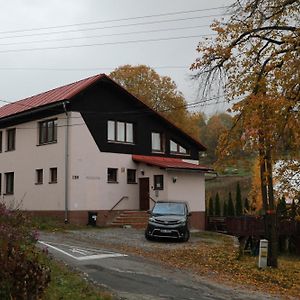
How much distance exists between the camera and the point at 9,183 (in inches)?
1361

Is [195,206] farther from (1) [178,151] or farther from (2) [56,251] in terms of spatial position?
(2) [56,251]

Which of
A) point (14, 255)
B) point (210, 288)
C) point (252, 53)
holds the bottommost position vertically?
point (210, 288)

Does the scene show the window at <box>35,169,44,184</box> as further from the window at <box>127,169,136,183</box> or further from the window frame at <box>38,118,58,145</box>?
the window at <box>127,169,136,183</box>

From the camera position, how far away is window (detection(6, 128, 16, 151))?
33.9m

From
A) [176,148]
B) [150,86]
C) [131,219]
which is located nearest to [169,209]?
[131,219]

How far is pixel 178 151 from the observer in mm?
36375

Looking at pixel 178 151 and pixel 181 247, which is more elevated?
pixel 178 151

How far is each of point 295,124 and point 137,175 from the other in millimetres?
18980

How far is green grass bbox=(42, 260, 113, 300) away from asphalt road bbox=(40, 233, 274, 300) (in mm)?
571

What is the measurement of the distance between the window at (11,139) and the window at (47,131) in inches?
126

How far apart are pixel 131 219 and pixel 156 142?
6.66 metres

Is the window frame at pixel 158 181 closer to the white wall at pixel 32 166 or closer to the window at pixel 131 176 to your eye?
the window at pixel 131 176

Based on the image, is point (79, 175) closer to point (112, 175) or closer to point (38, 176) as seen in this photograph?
point (112, 175)

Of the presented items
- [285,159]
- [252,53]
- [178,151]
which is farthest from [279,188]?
[178,151]
